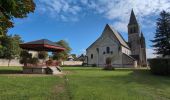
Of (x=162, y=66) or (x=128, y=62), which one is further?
(x=128, y=62)

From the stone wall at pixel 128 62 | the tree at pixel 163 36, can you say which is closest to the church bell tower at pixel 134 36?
the stone wall at pixel 128 62

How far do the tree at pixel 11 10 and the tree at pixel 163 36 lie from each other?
27023 millimetres

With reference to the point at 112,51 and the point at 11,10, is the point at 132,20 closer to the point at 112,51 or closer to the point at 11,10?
the point at 112,51

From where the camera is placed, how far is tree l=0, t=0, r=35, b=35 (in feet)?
30.5

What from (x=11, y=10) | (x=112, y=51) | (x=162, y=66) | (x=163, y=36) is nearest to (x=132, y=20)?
(x=112, y=51)

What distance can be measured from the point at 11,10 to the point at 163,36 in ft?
94.7

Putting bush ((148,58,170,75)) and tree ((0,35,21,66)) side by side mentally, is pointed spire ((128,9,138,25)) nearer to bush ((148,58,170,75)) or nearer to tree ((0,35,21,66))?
tree ((0,35,21,66))

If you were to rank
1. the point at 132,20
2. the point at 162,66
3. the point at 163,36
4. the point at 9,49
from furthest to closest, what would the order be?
the point at 132,20
the point at 9,49
the point at 163,36
the point at 162,66

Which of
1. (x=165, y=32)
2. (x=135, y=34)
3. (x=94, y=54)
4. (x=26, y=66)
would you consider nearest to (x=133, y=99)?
(x=26, y=66)

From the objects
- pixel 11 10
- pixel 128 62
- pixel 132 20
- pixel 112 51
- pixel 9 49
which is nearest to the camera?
pixel 11 10

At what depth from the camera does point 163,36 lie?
33.9m

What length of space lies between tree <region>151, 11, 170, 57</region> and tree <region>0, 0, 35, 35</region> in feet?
88.7

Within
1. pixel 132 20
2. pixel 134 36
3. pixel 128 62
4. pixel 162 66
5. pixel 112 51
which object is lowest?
pixel 162 66

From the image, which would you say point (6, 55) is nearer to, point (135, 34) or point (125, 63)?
point (125, 63)
